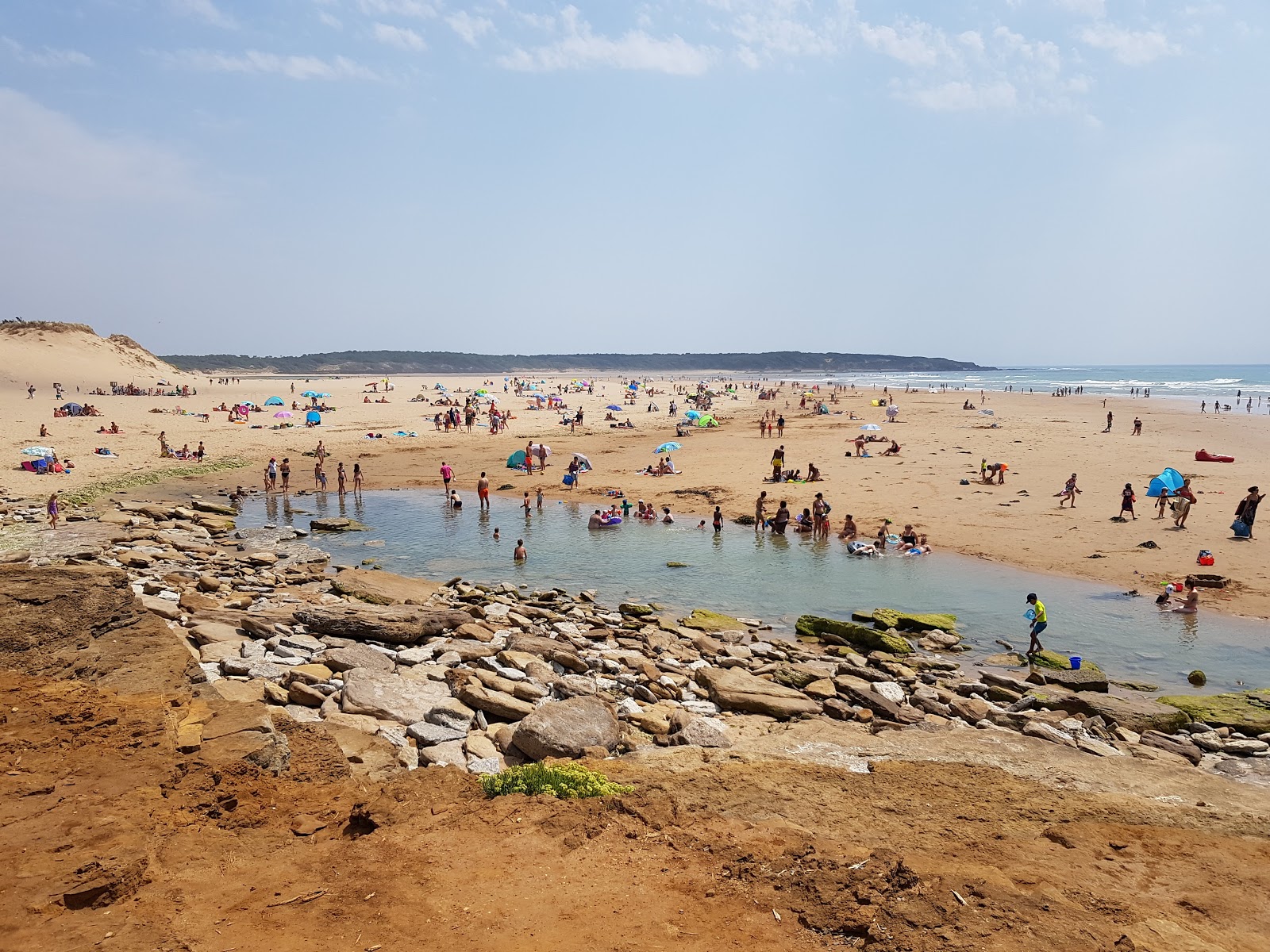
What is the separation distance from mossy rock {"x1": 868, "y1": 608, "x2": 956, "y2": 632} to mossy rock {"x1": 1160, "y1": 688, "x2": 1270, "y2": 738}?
170 inches

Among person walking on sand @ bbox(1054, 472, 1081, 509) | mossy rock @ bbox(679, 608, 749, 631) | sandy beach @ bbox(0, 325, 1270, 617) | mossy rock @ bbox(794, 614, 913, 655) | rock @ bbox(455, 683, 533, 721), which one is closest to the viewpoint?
rock @ bbox(455, 683, 533, 721)

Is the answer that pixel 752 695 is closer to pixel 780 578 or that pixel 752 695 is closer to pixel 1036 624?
pixel 1036 624

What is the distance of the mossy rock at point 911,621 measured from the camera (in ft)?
51.8

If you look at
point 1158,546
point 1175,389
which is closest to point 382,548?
point 1158,546

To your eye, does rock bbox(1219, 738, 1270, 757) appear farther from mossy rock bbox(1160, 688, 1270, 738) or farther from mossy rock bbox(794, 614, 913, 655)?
mossy rock bbox(794, 614, 913, 655)

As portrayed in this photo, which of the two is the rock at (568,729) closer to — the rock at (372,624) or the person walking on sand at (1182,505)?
the rock at (372,624)

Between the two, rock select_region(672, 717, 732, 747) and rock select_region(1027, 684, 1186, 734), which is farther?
rock select_region(1027, 684, 1186, 734)

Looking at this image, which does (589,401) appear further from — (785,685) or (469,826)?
(469,826)

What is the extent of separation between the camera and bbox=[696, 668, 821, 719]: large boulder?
10797mm

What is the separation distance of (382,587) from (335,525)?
29.4 ft

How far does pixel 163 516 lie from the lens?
77.9ft

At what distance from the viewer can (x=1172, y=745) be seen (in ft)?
33.2

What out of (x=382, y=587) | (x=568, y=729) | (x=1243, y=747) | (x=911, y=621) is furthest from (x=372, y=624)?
(x=1243, y=747)

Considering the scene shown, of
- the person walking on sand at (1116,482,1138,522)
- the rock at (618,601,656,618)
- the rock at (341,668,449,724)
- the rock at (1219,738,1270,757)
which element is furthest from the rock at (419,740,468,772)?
the person walking on sand at (1116,482,1138,522)
